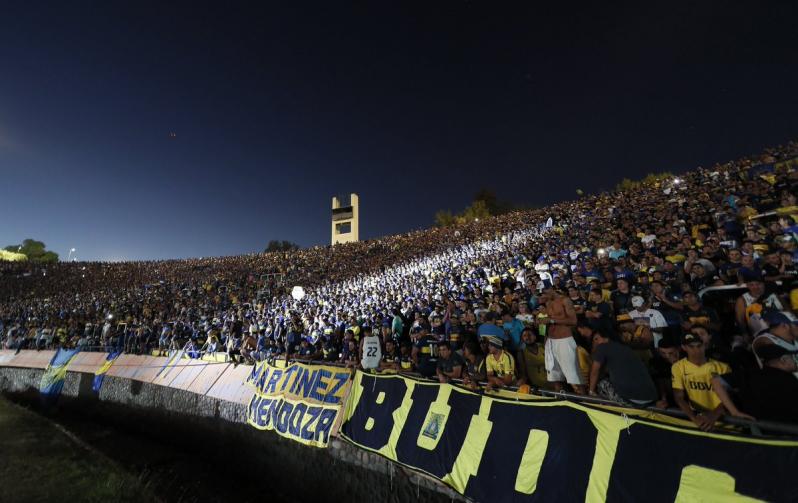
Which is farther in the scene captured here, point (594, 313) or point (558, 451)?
point (594, 313)

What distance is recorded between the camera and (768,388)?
3.24 metres

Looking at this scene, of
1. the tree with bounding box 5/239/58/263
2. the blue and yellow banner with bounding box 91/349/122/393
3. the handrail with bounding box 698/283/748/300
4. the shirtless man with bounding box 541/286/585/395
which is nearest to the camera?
the shirtless man with bounding box 541/286/585/395

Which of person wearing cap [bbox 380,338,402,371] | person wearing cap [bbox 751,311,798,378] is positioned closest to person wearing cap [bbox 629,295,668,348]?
person wearing cap [bbox 751,311,798,378]

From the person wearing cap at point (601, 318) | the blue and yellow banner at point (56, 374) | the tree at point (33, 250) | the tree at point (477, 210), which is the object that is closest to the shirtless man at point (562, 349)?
the person wearing cap at point (601, 318)

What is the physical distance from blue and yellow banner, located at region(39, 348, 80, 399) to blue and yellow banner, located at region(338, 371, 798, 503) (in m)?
20.0

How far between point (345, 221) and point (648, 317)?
52.2m

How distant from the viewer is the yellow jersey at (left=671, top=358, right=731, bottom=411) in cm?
368

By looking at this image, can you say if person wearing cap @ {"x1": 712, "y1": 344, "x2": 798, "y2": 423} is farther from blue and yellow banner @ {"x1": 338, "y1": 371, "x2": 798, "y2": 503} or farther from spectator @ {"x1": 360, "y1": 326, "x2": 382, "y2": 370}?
spectator @ {"x1": 360, "y1": 326, "x2": 382, "y2": 370}

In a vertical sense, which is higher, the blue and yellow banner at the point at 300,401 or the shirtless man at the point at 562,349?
the shirtless man at the point at 562,349

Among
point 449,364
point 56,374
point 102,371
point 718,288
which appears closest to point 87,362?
point 102,371

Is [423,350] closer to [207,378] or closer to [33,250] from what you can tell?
[207,378]

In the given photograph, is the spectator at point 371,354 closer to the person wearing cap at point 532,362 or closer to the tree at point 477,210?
the person wearing cap at point 532,362

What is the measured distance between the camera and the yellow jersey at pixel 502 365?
18.3ft

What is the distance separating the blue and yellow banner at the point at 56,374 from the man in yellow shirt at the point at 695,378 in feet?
79.8
